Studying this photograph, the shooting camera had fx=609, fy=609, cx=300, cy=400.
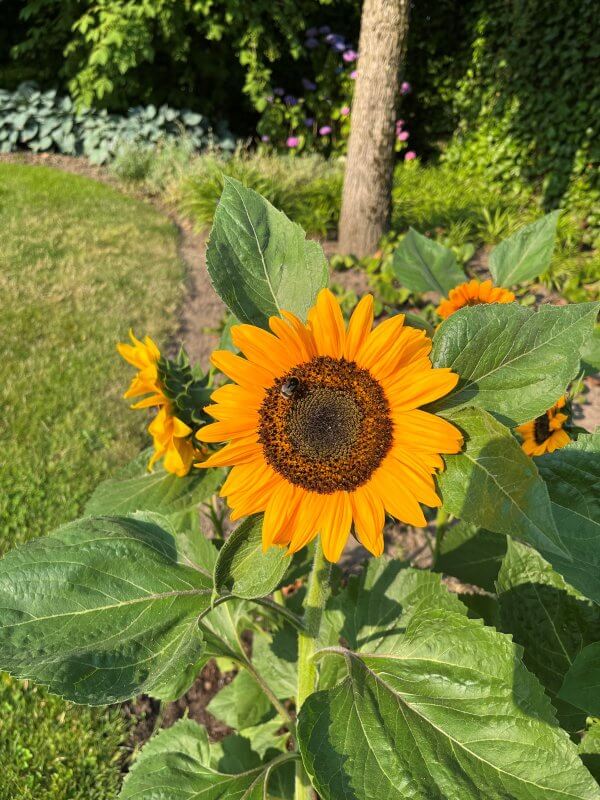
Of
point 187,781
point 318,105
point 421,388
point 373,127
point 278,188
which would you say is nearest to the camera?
point 421,388

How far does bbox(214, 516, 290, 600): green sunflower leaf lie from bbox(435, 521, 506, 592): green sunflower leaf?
0.88m

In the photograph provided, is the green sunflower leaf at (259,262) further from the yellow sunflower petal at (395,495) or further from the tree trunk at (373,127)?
the tree trunk at (373,127)

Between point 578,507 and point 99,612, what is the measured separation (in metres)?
0.77

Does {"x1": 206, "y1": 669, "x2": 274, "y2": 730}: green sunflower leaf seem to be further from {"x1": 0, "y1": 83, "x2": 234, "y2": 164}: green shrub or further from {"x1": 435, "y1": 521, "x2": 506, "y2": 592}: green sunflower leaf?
{"x1": 0, "y1": 83, "x2": 234, "y2": 164}: green shrub

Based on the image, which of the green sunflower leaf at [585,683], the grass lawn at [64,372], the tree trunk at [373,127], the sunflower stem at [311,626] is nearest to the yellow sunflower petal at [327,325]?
the sunflower stem at [311,626]

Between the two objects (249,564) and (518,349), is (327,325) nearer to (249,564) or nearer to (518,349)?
(518,349)

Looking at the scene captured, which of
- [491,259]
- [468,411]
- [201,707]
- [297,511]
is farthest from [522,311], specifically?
[201,707]

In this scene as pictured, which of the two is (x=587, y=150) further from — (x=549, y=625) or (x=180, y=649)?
(x=180, y=649)

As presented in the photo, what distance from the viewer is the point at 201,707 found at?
2.39m

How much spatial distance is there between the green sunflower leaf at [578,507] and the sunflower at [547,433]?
0.53 m

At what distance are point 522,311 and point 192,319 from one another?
14.8 ft

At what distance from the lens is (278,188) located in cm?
683

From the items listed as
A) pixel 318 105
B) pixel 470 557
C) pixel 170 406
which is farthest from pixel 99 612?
pixel 318 105

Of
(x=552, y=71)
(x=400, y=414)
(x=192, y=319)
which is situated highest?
(x=552, y=71)
